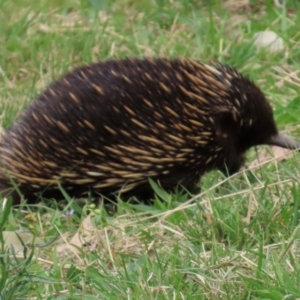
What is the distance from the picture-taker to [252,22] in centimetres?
531

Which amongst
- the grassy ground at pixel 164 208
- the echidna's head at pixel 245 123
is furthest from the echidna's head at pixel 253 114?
the grassy ground at pixel 164 208

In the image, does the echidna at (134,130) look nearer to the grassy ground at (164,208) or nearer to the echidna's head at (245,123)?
the echidna's head at (245,123)

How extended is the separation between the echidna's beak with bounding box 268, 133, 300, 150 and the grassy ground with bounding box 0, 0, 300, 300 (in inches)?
4.9

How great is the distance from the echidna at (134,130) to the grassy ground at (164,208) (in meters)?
0.15

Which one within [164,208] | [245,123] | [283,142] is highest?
[164,208]

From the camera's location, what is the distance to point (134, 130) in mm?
3742

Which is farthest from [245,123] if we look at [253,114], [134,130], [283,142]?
[134,130]

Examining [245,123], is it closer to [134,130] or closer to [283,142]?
[283,142]

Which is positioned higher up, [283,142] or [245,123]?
[245,123]

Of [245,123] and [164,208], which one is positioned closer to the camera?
[164,208]

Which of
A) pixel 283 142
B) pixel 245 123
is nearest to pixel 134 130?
pixel 245 123

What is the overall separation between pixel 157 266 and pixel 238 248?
411 millimetres

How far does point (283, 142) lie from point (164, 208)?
2.40 ft

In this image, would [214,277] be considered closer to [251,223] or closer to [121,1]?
[251,223]
